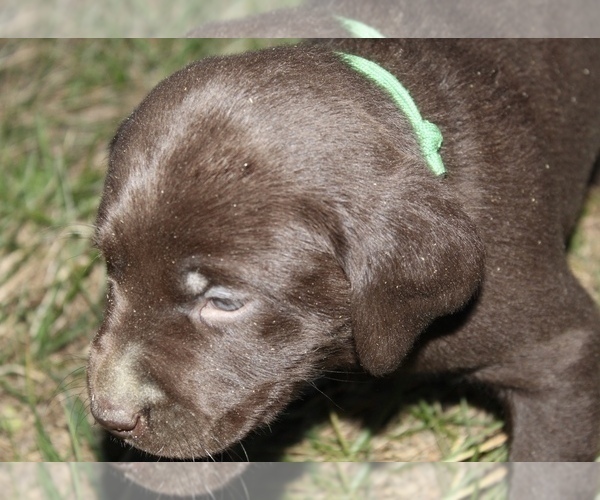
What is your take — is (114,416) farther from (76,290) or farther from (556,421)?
(76,290)

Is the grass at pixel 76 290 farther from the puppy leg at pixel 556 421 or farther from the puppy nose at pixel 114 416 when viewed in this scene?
the puppy nose at pixel 114 416

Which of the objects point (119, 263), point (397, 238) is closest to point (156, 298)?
point (119, 263)

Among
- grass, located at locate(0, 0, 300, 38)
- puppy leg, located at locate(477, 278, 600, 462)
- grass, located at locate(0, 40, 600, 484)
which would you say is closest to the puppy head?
puppy leg, located at locate(477, 278, 600, 462)

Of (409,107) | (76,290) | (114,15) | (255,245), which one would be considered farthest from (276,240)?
(114,15)

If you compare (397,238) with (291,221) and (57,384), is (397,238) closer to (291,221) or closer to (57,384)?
(291,221)

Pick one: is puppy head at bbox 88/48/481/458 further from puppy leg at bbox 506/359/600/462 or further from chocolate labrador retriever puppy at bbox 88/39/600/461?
puppy leg at bbox 506/359/600/462

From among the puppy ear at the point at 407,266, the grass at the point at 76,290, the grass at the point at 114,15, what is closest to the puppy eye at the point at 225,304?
the puppy ear at the point at 407,266

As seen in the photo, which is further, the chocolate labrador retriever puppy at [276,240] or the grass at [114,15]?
the grass at [114,15]
